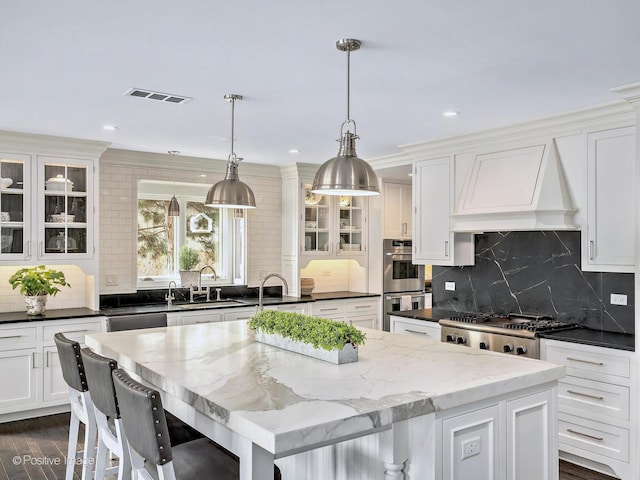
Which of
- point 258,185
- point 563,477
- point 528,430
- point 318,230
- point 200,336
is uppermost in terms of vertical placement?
point 258,185

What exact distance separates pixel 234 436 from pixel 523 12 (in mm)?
2152

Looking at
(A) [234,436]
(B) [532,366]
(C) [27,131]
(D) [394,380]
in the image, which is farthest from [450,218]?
(C) [27,131]

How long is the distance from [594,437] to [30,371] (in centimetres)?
467

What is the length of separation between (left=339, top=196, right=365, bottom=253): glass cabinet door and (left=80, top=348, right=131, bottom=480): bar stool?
4.75 m

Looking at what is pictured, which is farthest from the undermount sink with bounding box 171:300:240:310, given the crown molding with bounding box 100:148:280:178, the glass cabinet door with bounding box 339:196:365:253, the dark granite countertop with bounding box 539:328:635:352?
the dark granite countertop with bounding box 539:328:635:352

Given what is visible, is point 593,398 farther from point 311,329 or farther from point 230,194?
point 230,194

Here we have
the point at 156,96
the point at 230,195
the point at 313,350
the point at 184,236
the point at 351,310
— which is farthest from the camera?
the point at 351,310

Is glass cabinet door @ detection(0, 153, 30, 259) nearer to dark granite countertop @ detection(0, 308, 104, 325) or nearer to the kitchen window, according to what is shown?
dark granite countertop @ detection(0, 308, 104, 325)

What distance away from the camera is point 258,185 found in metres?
6.94

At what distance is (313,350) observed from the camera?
2770 millimetres

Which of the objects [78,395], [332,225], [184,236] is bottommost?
[78,395]

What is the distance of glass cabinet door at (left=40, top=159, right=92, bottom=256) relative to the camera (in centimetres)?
514

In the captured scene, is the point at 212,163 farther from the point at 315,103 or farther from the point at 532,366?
the point at 532,366

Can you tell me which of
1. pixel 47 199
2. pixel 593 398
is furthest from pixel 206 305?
pixel 593 398
